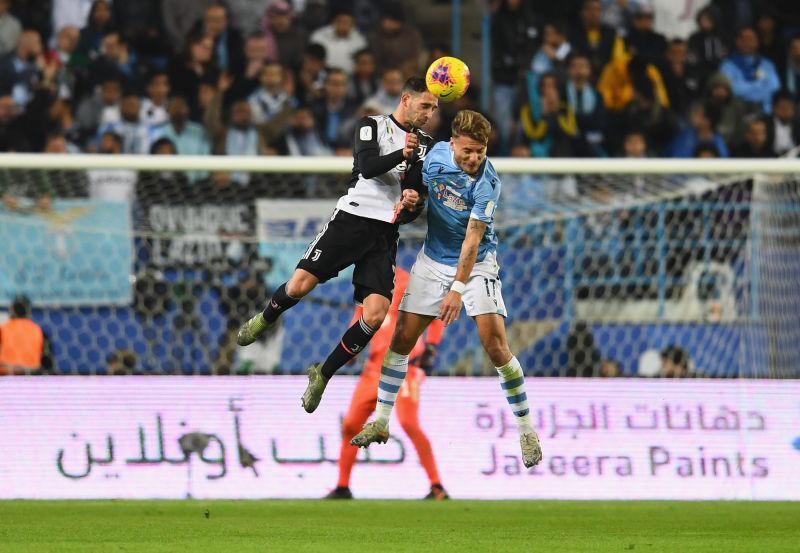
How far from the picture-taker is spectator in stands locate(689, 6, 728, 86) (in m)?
→ 16.8

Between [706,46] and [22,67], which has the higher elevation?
[706,46]

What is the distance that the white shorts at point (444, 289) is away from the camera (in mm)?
8773

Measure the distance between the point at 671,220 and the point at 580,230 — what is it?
94cm

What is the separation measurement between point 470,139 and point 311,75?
306 inches

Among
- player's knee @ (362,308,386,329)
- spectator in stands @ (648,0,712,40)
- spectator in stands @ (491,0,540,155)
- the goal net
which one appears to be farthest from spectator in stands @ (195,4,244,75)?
player's knee @ (362,308,386,329)

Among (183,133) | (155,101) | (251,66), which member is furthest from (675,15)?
(155,101)

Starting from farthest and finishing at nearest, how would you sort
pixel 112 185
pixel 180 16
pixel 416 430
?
pixel 180 16
pixel 112 185
pixel 416 430

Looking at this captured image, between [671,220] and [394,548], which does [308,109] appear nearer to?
[671,220]

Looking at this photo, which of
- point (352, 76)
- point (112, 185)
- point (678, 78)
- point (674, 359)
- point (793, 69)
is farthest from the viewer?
point (793, 69)

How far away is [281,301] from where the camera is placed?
8922mm

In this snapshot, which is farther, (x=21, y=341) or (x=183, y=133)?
(x=183, y=133)

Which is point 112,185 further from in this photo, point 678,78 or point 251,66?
point 678,78

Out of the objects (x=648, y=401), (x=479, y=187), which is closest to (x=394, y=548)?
(x=479, y=187)

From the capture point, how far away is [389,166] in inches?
333
